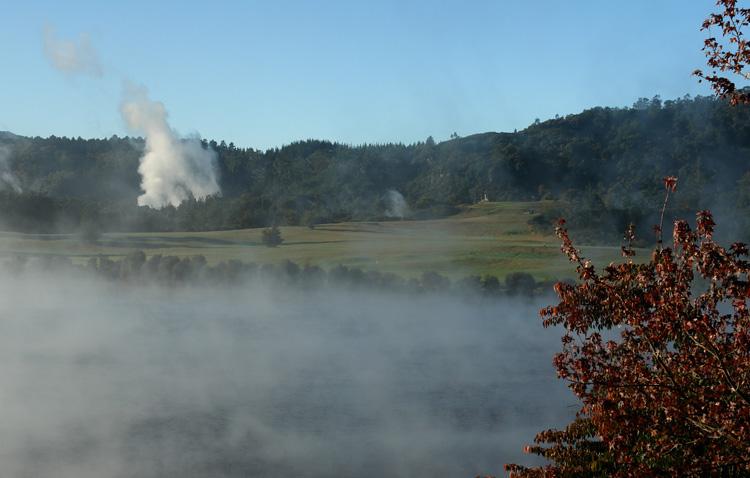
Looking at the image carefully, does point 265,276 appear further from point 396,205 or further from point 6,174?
point 6,174

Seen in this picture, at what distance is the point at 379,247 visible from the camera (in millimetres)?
95938

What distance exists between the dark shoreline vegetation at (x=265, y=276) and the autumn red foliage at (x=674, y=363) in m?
68.0

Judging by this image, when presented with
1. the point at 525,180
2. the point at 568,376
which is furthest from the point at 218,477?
the point at 525,180

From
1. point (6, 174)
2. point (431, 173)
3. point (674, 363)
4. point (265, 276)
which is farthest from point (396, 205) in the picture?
point (674, 363)

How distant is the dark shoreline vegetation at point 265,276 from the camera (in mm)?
77688

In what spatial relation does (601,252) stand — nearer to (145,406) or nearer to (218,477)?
(145,406)

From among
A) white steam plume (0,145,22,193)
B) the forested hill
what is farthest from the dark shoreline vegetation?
white steam plume (0,145,22,193)

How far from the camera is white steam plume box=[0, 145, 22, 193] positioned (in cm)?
14777

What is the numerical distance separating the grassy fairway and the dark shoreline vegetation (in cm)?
389

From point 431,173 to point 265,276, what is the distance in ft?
272

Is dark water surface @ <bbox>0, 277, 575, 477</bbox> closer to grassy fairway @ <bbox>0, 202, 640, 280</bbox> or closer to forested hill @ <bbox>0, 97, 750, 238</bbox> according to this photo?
grassy fairway @ <bbox>0, 202, 640, 280</bbox>

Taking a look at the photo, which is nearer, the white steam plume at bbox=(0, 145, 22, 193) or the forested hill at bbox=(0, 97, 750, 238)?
the forested hill at bbox=(0, 97, 750, 238)

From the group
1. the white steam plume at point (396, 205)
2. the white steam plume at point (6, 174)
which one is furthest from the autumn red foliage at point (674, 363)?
the white steam plume at point (6, 174)

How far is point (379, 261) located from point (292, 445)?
5934 centimetres
